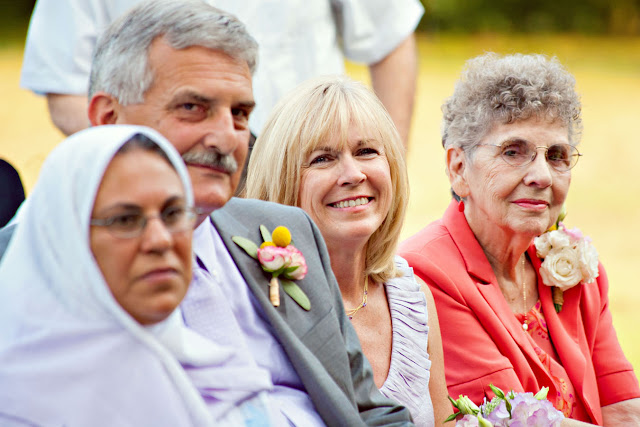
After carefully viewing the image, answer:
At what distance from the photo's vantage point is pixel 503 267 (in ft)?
10.2

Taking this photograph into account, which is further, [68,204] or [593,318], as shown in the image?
[593,318]

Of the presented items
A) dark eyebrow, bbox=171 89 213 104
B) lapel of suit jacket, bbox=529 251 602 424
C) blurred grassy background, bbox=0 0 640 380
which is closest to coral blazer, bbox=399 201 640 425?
lapel of suit jacket, bbox=529 251 602 424

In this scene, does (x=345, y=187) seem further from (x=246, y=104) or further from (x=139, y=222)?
(x=139, y=222)

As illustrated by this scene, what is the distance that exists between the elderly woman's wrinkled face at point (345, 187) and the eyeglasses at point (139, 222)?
3.71 feet

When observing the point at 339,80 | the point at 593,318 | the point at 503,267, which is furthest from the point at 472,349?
the point at 339,80

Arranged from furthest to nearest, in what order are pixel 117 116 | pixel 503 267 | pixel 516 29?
pixel 516 29 < pixel 503 267 < pixel 117 116

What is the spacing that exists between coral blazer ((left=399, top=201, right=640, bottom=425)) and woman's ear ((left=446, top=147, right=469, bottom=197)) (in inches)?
3.2

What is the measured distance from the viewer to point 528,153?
117 inches

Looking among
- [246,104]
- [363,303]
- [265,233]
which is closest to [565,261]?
[363,303]

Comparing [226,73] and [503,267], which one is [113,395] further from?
[503,267]

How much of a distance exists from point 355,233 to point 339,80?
54cm

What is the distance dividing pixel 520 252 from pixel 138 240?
194cm

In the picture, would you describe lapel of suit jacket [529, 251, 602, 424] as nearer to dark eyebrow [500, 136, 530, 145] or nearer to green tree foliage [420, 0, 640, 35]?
dark eyebrow [500, 136, 530, 145]

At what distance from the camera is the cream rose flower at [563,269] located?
10.0 feet
